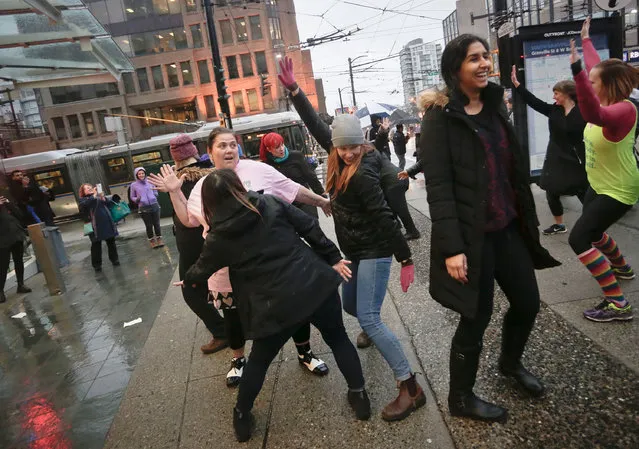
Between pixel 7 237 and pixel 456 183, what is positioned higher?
pixel 456 183

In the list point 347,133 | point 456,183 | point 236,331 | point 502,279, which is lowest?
point 236,331

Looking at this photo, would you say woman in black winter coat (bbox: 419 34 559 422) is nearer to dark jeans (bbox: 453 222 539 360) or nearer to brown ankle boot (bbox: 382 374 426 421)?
dark jeans (bbox: 453 222 539 360)

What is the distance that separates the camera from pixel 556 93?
170 inches

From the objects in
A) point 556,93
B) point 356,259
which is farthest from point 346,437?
point 556,93

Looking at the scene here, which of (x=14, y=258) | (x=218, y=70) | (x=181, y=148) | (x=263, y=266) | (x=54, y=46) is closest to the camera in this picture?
(x=263, y=266)

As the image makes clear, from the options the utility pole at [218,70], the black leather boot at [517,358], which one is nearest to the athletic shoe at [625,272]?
the black leather boot at [517,358]

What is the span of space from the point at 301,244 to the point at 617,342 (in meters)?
2.33

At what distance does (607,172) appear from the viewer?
3154 millimetres

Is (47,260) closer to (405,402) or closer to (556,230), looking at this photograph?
(405,402)

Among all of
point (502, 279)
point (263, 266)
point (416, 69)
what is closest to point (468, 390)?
point (502, 279)

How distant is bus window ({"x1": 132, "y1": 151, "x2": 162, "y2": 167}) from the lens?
1794cm

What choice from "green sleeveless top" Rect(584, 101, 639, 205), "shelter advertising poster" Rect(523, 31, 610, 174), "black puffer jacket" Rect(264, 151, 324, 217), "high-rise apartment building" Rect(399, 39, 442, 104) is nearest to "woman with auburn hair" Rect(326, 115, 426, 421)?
"green sleeveless top" Rect(584, 101, 639, 205)

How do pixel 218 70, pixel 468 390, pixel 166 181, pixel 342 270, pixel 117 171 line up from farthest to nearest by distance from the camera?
1. pixel 117 171
2. pixel 218 70
3. pixel 166 181
4. pixel 342 270
5. pixel 468 390

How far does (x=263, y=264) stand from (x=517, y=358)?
1676 mm
